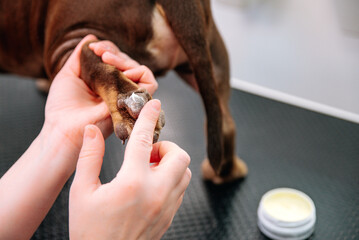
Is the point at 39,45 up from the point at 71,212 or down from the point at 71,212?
down

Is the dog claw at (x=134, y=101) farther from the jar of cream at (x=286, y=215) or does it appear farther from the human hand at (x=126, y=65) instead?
the jar of cream at (x=286, y=215)

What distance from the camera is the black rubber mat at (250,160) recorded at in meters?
1.10

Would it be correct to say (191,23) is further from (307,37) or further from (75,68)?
(307,37)

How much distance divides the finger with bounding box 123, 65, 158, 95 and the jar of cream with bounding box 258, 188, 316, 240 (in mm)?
477

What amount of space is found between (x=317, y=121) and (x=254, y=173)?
0.35 m

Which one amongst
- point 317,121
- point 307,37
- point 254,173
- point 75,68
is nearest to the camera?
point 75,68

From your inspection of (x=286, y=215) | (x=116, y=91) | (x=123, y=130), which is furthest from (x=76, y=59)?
(x=286, y=215)

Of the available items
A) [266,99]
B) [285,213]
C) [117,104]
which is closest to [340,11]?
→ [266,99]

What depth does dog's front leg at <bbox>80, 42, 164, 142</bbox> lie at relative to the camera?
0.67 m

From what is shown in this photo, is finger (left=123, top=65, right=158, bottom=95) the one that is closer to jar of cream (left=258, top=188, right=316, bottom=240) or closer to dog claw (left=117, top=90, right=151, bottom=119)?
dog claw (left=117, top=90, right=151, bottom=119)

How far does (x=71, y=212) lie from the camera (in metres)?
0.58

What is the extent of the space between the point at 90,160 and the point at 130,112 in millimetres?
109

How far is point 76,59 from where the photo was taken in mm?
865

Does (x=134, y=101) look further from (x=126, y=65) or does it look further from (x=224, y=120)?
(x=224, y=120)
